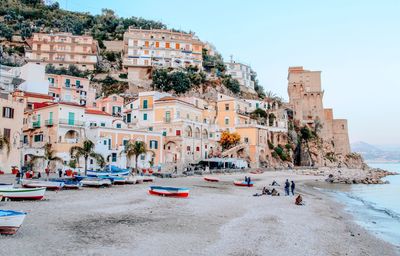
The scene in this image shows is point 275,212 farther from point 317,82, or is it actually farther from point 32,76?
point 317,82

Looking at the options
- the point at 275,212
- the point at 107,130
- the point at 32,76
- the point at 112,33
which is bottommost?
the point at 275,212

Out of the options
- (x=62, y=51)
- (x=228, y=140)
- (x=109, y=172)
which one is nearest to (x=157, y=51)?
(x=62, y=51)

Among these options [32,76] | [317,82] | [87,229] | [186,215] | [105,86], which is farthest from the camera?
[317,82]

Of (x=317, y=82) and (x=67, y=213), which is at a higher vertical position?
(x=317, y=82)

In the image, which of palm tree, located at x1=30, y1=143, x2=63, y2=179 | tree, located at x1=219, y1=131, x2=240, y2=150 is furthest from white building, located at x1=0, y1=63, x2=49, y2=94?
tree, located at x1=219, y1=131, x2=240, y2=150

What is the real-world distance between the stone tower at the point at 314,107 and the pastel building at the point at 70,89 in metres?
50.7

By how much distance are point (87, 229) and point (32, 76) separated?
46729mm

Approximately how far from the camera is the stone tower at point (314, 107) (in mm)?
92750

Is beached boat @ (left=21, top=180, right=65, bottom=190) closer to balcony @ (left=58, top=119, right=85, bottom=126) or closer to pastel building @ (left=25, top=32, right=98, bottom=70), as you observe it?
balcony @ (left=58, top=119, right=85, bottom=126)

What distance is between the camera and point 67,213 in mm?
16875

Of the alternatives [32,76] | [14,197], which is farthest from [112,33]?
[14,197]

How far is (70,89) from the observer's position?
6406cm

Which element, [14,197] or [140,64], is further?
[140,64]

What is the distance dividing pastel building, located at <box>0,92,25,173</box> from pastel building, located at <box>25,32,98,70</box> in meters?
54.4
